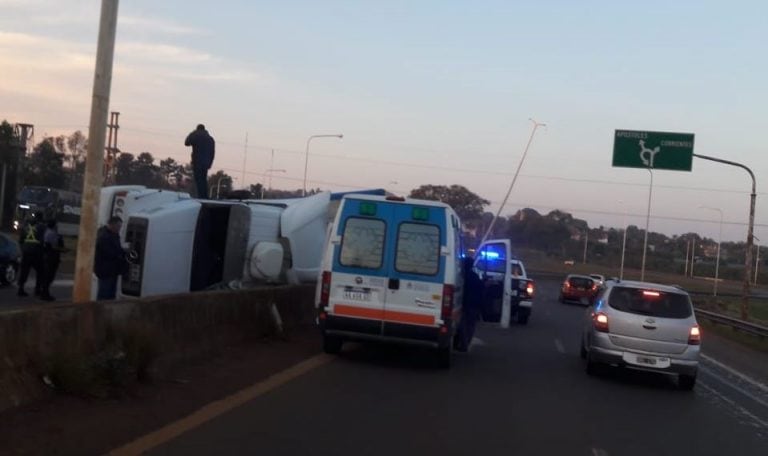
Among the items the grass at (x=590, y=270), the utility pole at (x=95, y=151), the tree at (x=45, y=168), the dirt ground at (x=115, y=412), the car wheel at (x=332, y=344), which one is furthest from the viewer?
the grass at (x=590, y=270)

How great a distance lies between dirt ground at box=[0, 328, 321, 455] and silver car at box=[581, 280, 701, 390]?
18.4 ft

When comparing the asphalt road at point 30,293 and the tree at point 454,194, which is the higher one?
the tree at point 454,194

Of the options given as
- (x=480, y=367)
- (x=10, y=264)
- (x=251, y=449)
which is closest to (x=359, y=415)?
(x=251, y=449)

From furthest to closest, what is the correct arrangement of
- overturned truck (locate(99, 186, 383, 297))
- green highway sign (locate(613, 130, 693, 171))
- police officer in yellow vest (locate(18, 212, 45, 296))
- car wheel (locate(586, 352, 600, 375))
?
green highway sign (locate(613, 130, 693, 171)) < police officer in yellow vest (locate(18, 212, 45, 296)) < overturned truck (locate(99, 186, 383, 297)) < car wheel (locate(586, 352, 600, 375))

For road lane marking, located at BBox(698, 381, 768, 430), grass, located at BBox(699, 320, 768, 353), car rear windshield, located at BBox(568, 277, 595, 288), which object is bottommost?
grass, located at BBox(699, 320, 768, 353)

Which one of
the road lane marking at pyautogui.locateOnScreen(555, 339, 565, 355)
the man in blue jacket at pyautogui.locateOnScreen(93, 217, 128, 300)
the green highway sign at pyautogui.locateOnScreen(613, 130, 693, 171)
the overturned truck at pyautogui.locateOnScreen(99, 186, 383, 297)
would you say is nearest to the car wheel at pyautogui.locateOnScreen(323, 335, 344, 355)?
the overturned truck at pyautogui.locateOnScreen(99, 186, 383, 297)

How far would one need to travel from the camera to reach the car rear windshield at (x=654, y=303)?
1533 cm

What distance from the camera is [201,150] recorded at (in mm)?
20609

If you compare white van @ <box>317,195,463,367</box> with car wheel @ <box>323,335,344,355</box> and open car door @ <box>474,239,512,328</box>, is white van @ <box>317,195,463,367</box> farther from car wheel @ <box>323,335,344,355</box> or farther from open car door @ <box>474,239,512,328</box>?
open car door @ <box>474,239,512,328</box>

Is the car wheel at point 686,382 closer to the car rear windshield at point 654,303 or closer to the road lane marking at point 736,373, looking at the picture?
the car rear windshield at point 654,303

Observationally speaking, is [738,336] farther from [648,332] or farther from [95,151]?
[95,151]

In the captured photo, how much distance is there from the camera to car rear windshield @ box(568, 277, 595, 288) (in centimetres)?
4478

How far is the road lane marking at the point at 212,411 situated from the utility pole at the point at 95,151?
2.03 meters

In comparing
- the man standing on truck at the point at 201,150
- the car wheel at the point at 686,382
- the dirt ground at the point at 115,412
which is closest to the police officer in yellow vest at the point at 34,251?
the man standing on truck at the point at 201,150
